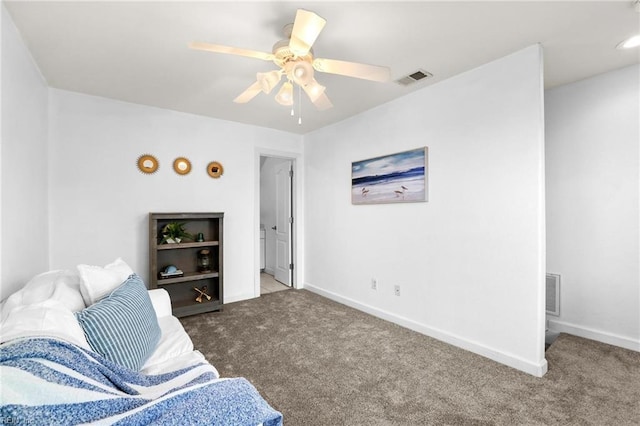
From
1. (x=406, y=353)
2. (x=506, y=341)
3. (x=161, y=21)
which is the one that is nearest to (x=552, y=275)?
(x=506, y=341)

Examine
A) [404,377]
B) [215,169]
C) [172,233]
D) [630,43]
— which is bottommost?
[404,377]

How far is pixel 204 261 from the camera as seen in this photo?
3672 mm

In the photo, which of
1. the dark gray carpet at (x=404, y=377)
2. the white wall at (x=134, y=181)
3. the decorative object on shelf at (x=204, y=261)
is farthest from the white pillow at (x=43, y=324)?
the decorative object on shelf at (x=204, y=261)

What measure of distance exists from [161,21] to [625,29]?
2.97 m

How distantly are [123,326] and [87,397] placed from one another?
2.16 ft

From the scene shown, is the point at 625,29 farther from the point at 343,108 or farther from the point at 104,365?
the point at 104,365

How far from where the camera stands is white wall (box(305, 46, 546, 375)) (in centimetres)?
224

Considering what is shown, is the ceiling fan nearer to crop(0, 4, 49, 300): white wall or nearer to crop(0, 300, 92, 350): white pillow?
crop(0, 4, 49, 300): white wall

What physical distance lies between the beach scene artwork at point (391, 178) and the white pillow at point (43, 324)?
2680 mm

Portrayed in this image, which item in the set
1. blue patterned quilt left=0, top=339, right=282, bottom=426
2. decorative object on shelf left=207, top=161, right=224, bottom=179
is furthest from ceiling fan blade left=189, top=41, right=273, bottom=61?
decorative object on shelf left=207, top=161, right=224, bottom=179

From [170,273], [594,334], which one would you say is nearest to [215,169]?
[170,273]

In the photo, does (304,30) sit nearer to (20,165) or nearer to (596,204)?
(20,165)

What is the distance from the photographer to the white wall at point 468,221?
224cm

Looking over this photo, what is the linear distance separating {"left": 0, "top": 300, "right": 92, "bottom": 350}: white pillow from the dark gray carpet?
47.0 inches
